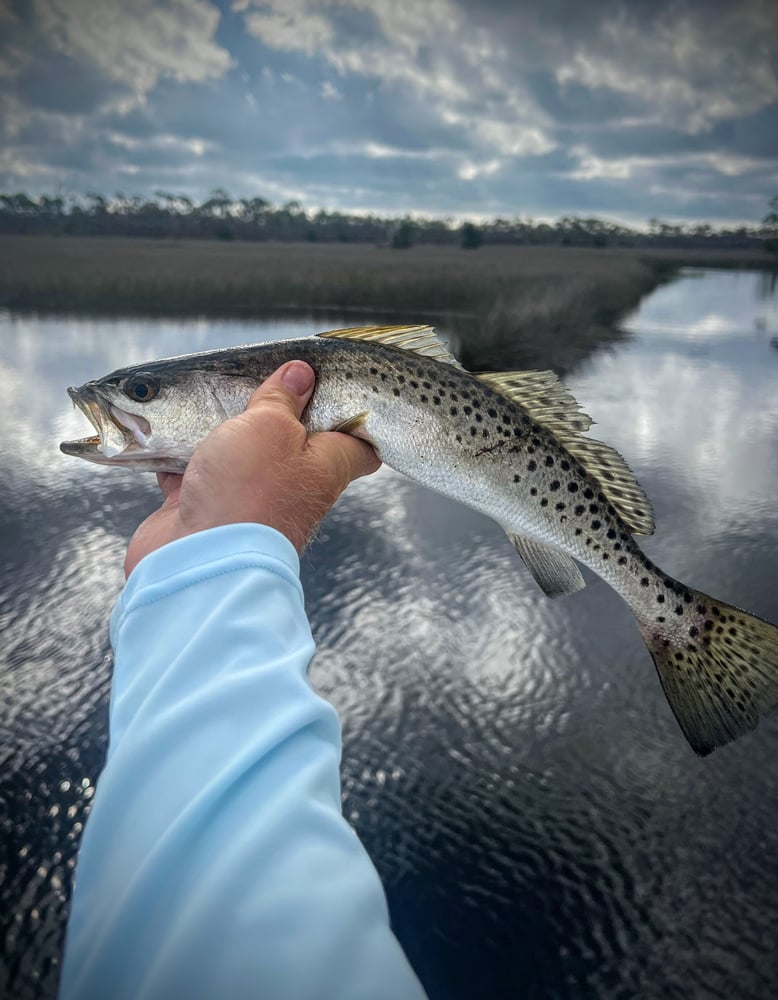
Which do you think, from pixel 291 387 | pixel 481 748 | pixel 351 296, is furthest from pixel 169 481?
pixel 351 296

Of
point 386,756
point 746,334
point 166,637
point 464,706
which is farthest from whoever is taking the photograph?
point 746,334

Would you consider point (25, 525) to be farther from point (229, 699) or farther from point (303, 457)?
point (229, 699)

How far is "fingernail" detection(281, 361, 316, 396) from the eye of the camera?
91.0 inches

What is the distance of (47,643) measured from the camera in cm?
576

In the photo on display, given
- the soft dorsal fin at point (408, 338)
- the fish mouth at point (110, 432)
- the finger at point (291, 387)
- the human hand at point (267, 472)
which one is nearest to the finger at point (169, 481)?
the human hand at point (267, 472)

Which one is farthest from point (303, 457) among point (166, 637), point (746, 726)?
point (746, 726)

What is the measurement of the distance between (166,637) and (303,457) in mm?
940

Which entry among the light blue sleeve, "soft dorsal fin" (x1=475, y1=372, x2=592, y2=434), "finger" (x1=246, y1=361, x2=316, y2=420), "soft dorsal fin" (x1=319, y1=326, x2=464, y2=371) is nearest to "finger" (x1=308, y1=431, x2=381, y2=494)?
"finger" (x1=246, y1=361, x2=316, y2=420)

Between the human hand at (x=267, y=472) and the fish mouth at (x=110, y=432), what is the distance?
0.66 feet

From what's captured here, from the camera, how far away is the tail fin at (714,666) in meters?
2.35

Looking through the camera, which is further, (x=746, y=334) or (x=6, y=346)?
(x=746, y=334)

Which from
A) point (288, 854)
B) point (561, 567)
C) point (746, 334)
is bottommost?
point (746, 334)

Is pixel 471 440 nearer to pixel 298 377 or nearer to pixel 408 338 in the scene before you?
pixel 408 338

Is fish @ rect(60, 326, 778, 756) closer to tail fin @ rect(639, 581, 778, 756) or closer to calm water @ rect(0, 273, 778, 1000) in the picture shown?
tail fin @ rect(639, 581, 778, 756)
